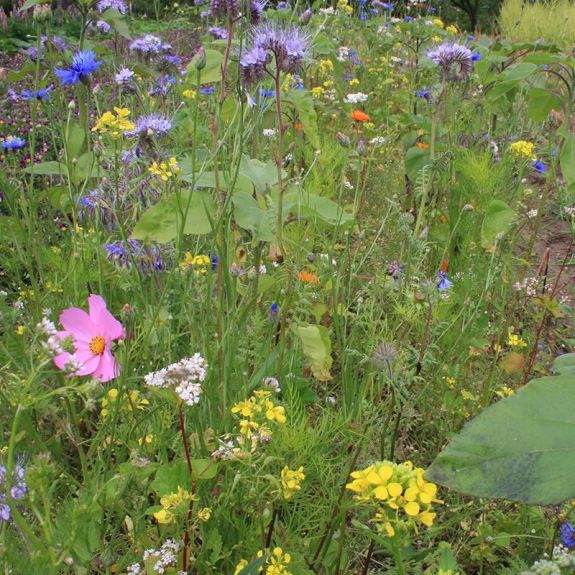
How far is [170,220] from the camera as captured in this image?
1150 mm

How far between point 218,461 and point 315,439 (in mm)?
183

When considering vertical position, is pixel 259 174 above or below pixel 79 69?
below

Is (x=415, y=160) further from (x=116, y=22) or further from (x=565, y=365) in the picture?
(x=565, y=365)

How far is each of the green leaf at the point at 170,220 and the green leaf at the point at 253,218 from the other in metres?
0.05

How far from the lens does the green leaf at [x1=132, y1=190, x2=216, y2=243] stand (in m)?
1.13

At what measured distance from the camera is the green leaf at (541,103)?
1650 millimetres

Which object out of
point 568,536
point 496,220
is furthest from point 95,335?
point 496,220

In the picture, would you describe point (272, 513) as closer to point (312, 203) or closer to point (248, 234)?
point (312, 203)

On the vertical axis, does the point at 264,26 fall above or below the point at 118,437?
above

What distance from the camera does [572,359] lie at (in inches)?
30.6

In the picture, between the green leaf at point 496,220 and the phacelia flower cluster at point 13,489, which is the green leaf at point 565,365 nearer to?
the phacelia flower cluster at point 13,489

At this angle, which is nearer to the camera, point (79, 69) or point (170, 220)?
point (170, 220)

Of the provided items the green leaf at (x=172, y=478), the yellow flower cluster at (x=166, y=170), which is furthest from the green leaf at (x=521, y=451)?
the yellow flower cluster at (x=166, y=170)

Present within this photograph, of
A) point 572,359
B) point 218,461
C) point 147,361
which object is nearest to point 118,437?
point 147,361
